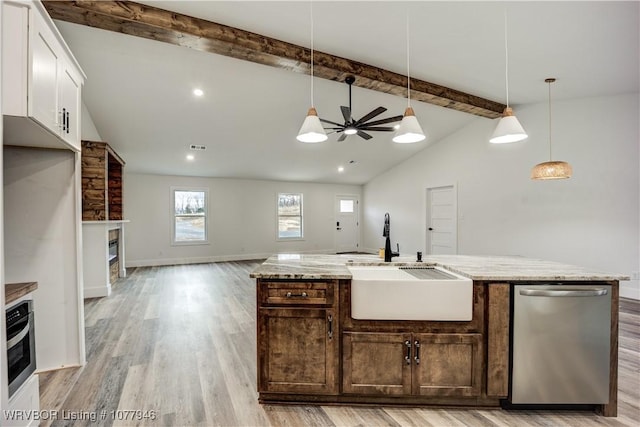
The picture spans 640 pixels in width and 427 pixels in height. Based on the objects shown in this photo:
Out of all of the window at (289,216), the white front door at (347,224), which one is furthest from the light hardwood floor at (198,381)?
the white front door at (347,224)

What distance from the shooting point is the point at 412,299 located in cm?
191

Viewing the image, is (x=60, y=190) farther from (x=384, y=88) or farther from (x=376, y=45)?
(x=384, y=88)

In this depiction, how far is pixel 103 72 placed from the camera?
3.69 meters

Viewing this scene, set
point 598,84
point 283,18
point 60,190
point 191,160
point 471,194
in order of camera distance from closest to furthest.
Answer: point 60,190, point 283,18, point 598,84, point 471,194, point 191,160

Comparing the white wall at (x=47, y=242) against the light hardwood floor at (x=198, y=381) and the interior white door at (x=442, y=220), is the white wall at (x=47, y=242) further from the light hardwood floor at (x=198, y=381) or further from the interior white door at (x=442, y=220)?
the interior white door at (x=442, y=220)

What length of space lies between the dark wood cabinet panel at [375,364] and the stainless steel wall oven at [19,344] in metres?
1.86

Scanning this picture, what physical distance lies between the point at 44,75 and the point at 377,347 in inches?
105

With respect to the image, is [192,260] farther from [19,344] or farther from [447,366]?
[447,366]

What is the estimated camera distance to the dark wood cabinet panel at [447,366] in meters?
1.91

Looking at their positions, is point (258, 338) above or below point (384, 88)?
below

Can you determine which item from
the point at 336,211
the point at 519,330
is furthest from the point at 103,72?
the point at 336,211

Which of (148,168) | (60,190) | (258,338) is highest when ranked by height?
(148,168)

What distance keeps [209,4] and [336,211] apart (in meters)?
7.44

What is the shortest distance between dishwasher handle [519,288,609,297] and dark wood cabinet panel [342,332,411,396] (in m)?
0.85
